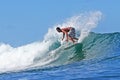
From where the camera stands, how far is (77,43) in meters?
32.1

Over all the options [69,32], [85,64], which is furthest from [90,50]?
[85,64]

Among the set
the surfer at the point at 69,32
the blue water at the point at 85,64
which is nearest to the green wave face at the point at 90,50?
the blue water at the point at 85,64

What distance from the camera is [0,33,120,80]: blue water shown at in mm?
19156

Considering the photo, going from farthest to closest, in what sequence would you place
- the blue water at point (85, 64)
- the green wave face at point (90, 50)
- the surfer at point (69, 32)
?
the surfer at point (69, 32) → the green wave face at point (90, 50) → the blue water at point (85, 64)

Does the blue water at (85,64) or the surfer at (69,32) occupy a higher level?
the surfer at (69,32)

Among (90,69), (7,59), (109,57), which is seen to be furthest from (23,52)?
(90,69)

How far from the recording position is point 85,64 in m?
23.7

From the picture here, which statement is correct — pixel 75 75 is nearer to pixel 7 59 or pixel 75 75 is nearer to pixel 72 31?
pixel 72 31

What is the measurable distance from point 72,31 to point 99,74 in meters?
12.5

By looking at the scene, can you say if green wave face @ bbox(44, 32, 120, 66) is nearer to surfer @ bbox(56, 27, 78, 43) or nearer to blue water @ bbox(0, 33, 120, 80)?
blue water @ bbox(0, 33, 120, 80)

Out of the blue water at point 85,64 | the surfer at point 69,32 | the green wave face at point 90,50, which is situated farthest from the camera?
the surfer at point 69,32

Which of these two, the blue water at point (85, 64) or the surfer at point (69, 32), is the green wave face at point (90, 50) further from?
the surfer at point (69, 32)

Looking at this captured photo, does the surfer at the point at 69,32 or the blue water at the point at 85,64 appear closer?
the blue water at the point at 85,64

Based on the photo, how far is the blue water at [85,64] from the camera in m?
19.2
